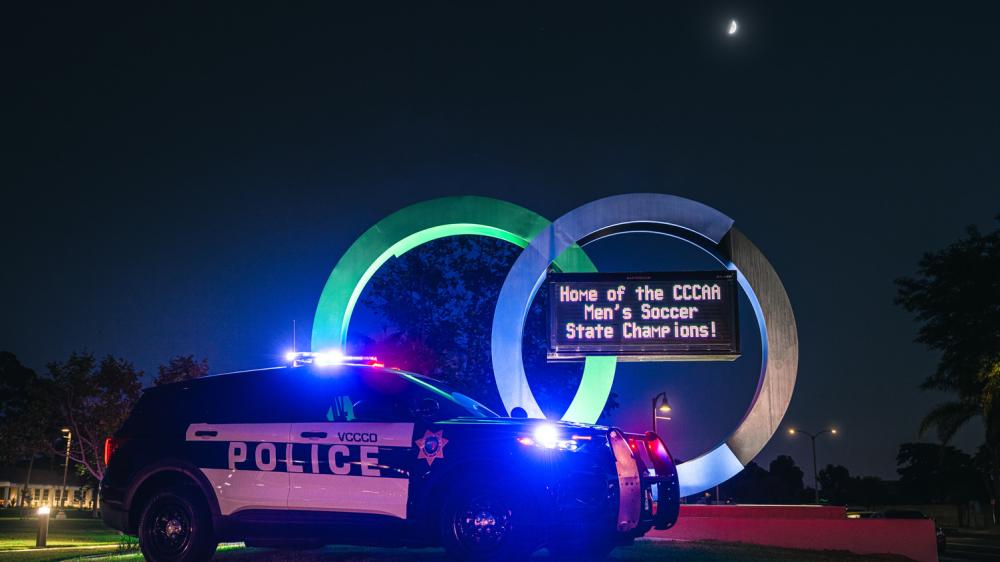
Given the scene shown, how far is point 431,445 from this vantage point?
841 centimetres

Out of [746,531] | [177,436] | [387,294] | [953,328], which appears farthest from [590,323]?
[953,328]

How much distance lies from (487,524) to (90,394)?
35.5 m

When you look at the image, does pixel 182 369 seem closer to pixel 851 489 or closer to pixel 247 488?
pixel 247 488

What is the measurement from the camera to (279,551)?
1055cm

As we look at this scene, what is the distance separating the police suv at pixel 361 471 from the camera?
27.0ft

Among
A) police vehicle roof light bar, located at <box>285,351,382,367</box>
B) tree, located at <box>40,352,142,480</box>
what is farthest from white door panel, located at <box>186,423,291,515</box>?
tree, located at <box>40,352,142,480</box>

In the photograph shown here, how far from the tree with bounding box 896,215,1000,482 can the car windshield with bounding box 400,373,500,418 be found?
3467cm

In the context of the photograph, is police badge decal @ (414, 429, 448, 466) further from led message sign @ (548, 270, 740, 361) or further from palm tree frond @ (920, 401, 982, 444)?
palm tree frond @ (920, 401, 982, 444)

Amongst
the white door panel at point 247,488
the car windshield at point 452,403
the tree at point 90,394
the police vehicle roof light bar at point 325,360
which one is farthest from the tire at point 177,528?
the tree at point 90,394

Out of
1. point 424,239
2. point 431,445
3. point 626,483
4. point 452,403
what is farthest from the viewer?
point 424,239

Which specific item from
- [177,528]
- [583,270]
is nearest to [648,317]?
[583,270]

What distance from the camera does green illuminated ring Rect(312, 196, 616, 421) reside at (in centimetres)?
1609

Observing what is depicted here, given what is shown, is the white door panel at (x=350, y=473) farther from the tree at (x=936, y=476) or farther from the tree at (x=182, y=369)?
the tree at (x=936, y=476)

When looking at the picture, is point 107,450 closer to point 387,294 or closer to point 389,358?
point 389,358
